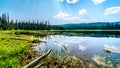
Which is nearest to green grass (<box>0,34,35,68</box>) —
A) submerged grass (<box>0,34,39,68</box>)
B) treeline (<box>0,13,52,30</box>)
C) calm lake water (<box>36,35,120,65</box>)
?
submerged grass (<box>0,34,39,68</box>)

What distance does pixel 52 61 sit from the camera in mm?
12945

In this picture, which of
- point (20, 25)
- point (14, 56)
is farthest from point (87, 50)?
point (20, 25)

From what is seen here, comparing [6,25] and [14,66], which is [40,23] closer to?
[6,25]

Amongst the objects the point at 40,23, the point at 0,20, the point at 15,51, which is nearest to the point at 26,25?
the point at 40,23

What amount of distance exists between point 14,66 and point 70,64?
440 cm

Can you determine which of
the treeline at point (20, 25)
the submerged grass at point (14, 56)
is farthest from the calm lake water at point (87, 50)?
the treeline at point (20, 25)

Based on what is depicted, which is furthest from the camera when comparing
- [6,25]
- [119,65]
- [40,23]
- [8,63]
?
[40,23]

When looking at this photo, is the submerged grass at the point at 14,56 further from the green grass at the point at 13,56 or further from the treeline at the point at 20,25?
the treeline at the point at 20,25

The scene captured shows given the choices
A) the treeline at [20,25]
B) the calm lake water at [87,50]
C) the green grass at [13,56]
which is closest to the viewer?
the green grass at [13,56]

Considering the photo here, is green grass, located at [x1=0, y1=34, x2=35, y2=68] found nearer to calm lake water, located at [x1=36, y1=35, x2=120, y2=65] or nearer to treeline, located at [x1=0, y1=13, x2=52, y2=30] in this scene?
calm lake water, located at [x1=36, y1=35, x2=120, y2=65]

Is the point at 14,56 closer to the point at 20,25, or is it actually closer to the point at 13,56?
the point at 13,56

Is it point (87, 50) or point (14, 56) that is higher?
point (14, 56)

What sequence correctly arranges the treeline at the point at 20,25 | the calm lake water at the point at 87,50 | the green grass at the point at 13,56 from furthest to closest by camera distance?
the treeline at the point at 20,25 < the calm lake water at the point at 87,50 < the green grass at the point at 13,56

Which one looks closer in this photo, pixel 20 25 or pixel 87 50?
pixel 87 50
